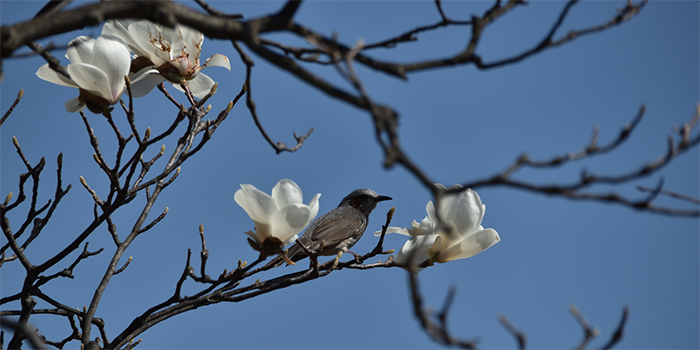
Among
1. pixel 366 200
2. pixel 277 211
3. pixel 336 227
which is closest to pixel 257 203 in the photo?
pixel 277 211

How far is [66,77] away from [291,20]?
48.6 inches

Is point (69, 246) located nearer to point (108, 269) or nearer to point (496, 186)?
point (108, 269)

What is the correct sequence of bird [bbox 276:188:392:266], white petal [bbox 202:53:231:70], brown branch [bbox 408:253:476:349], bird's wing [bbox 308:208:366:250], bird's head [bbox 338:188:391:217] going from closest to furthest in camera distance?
brown branch [bbox 408:253:476:349] < white petal [bbox 202:53:231:70] < bird [bbox 276:188:392:266] < bird's wing [bbox 308:208:366:250] < bird's head [bbox 338:188:391:217]

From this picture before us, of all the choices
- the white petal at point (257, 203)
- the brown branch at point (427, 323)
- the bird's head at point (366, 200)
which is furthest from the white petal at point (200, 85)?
the bird's head at point (366, 200)

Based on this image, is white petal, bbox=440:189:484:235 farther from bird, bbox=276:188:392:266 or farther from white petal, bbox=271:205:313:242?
bird, bbox=276:188:392:266

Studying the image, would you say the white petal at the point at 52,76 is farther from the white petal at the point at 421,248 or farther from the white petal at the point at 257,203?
the white petal at the point at 421,248

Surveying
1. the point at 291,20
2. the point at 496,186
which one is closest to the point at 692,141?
the point at 496,186

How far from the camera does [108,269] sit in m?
3.12

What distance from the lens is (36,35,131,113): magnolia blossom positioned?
2504mm

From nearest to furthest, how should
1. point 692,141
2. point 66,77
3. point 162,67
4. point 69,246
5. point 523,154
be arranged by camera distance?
1. point 523,154
2. point 692,141
3. point 66,77
4. point 69,246
5. point 162,67

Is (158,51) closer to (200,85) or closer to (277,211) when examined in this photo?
(200,85)

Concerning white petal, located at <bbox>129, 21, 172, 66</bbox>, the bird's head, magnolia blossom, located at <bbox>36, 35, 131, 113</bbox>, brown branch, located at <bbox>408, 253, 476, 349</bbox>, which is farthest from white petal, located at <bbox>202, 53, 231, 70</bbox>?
the bird's head

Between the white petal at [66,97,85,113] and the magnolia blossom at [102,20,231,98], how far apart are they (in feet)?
0.89

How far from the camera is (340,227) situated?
15.2ft
